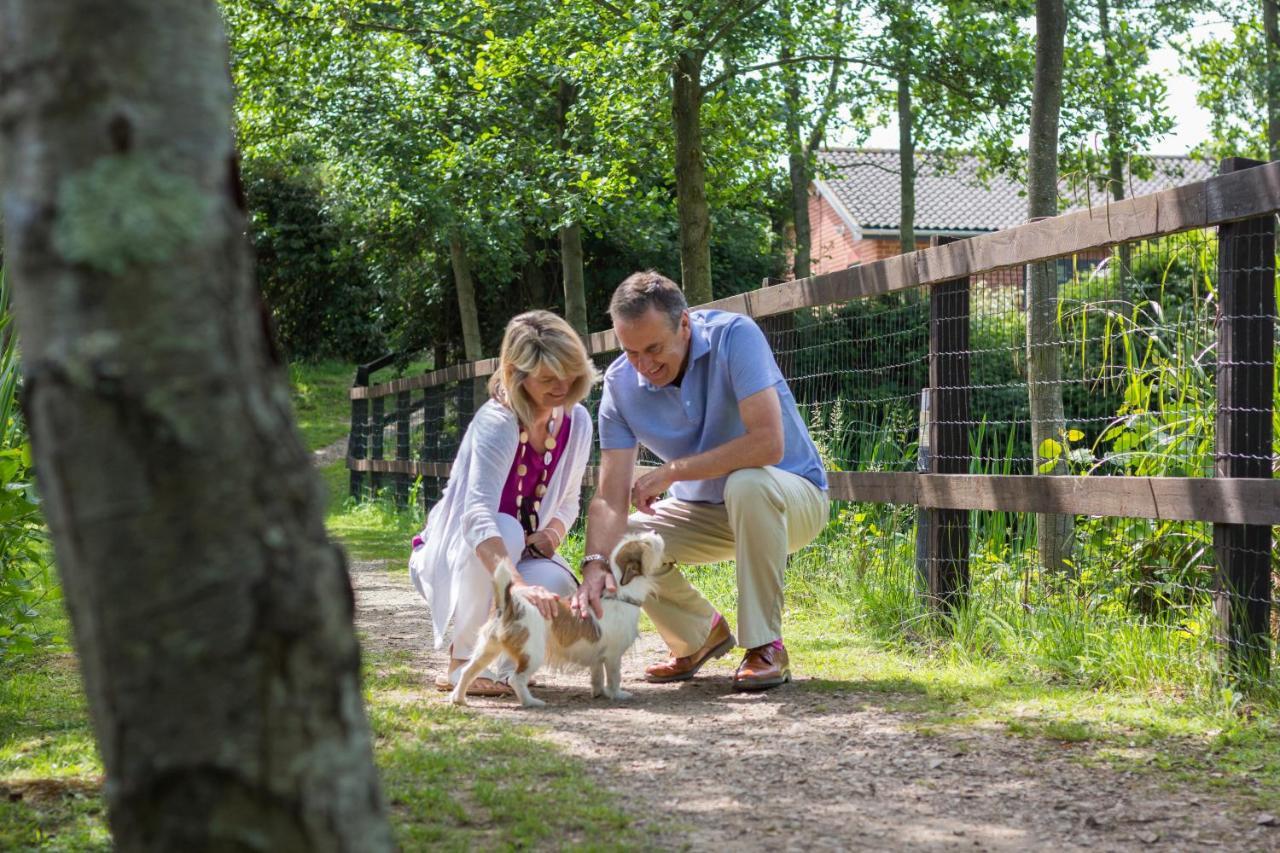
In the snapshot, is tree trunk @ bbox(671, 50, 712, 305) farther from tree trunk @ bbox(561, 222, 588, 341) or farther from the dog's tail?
the dog's tail

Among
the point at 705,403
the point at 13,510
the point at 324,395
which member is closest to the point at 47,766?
the point at 13,510

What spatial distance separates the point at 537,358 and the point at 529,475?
0.56 m

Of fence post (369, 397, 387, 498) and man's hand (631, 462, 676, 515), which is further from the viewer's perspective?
fence post (369, 397, 387, 498)

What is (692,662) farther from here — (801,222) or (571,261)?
(801,222)

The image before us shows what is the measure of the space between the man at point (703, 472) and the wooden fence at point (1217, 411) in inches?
26.4

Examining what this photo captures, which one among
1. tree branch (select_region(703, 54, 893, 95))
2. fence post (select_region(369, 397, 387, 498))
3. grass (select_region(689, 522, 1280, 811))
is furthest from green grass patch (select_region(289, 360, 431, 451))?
grass (select_region(689, 522, 1280, 811))

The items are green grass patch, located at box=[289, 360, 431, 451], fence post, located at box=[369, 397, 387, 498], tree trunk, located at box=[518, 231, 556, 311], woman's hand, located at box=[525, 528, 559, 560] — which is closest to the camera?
woman's hand, located at box=[525, 528, 559, 560]

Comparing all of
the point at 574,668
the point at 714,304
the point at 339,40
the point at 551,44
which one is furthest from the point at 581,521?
the point at 339,40

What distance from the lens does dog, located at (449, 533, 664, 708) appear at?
472cm

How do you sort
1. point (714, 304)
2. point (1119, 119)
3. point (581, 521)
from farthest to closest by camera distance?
point (1119, 119)
point (581, 521)
point (714, 304)

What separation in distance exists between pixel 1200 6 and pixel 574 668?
24.9 m

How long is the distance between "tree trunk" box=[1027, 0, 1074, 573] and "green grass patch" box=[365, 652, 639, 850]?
2.51 metres

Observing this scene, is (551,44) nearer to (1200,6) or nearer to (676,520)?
(676,520)

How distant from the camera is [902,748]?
4047 millimetres
